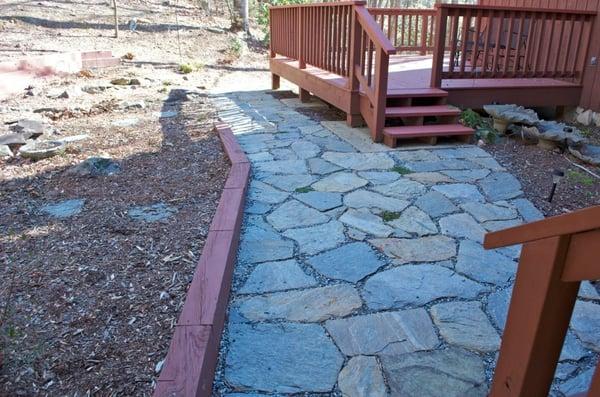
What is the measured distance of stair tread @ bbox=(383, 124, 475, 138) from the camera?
4.75 m

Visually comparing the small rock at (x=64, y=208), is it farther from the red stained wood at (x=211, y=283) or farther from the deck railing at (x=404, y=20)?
the deck railing at (x=404, y=20)

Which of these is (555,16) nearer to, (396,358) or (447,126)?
(447,126)

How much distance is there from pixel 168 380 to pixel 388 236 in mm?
1751

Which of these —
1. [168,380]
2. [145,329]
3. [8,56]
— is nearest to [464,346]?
[168,380]

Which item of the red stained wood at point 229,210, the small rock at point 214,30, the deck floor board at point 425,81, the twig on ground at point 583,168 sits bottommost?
the twig on ground at point 583,168

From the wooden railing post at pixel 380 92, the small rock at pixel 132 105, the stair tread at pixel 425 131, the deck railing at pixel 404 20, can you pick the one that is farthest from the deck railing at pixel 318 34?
the small rock at pixel 132 105

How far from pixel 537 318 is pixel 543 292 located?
8 cm

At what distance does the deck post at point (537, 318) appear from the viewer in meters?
1.08

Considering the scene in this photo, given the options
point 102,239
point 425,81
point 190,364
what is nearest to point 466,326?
point 190,364

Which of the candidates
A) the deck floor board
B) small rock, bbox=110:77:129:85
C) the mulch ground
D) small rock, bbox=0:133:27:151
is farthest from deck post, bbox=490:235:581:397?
small rock, bbox=110:77:129:85

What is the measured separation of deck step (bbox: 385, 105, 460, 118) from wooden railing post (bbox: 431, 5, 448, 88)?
425 mm

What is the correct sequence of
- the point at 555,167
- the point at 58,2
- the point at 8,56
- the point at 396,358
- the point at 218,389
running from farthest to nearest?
the point at 58,2 → the point at 8,56 → the point at 555,167 → the point at 396,358 → the point at 218,389

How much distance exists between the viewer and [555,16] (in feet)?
18.3

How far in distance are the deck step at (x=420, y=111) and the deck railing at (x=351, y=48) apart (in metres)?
0.19
